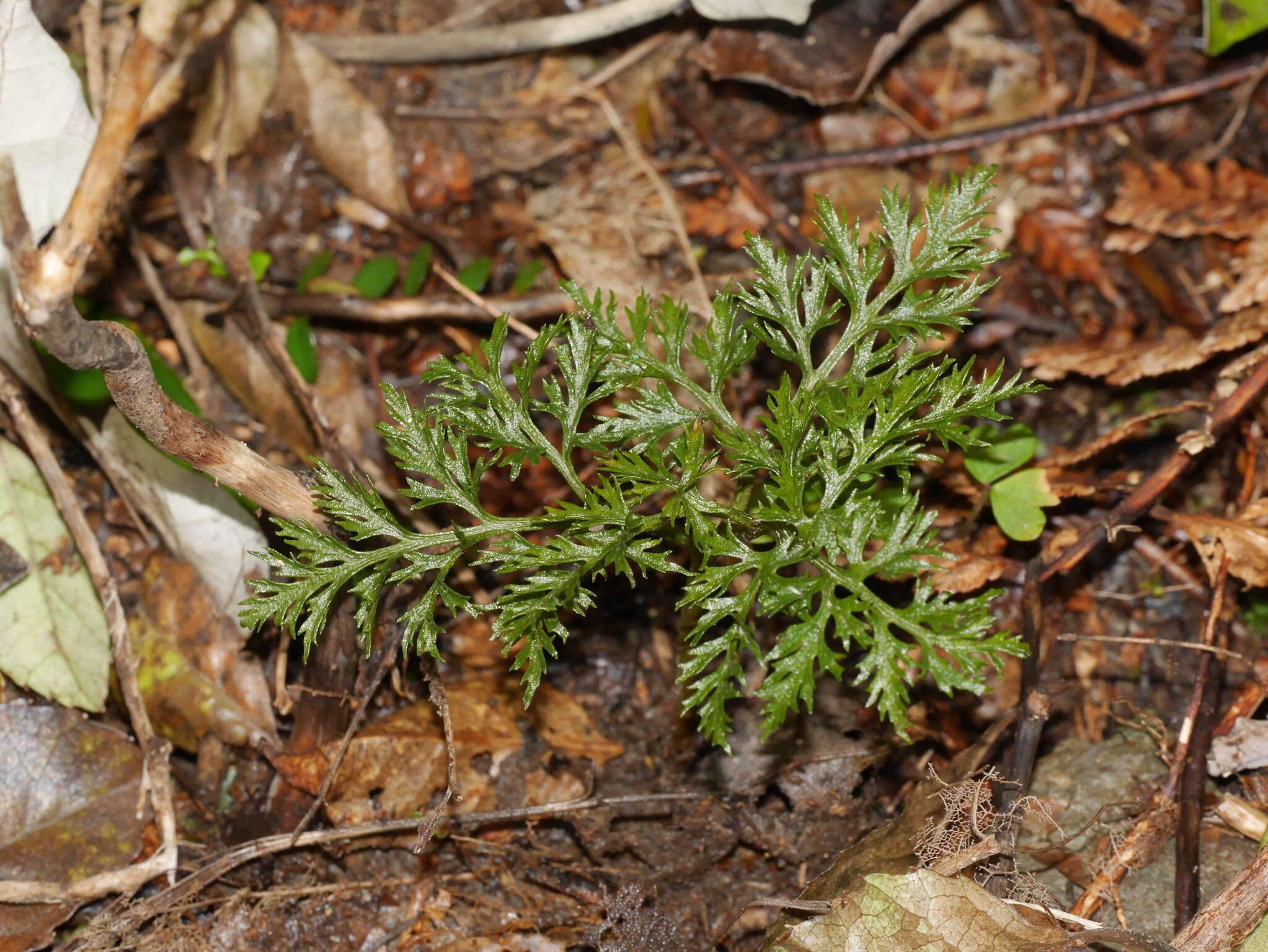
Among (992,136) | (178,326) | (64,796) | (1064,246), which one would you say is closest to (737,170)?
(992,136)

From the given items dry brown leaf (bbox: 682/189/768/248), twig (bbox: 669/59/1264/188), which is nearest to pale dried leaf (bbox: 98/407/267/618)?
dry brown leaf (bbox: 682/189/768/248)

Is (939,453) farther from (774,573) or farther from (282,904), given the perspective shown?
(282,904)

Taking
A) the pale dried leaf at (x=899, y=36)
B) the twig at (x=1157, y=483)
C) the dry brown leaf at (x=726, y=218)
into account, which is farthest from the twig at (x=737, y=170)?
the twig at (x=1157, y=483)

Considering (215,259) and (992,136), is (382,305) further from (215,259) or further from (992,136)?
(992,136)

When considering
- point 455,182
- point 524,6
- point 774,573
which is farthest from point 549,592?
point 524,6

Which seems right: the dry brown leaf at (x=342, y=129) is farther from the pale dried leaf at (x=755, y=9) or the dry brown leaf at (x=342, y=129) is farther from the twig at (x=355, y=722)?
the twig at (x=355, y=722)

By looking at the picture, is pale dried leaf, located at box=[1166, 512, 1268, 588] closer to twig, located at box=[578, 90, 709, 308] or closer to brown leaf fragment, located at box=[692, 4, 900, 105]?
twig, located at box=[578, 90, 709, 308]
